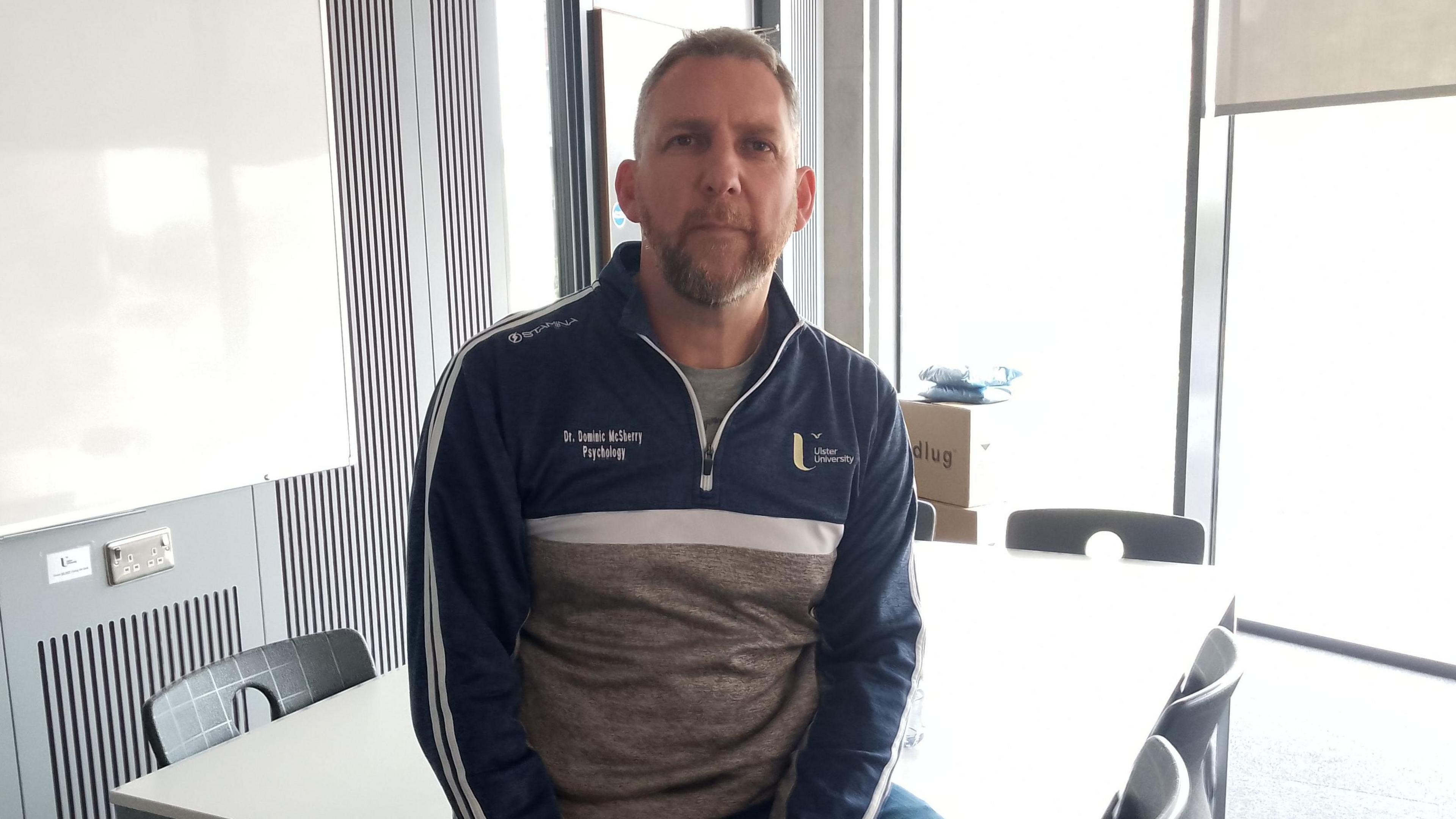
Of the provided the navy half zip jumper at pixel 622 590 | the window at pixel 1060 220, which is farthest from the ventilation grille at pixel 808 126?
the navy half zip jumper at pixel 622 590

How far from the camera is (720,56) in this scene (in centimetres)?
137

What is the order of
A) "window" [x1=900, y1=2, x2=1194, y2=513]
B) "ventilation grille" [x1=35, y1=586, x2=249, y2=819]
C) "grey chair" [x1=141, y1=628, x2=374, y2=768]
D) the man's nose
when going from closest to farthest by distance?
the man's nose → "grey chair" [x1=141, y1=628, x2=374, y2=768] → "ventilation grille" [x1=35, y1=586, x2=249, y2=819] → "window" [x1=900, y1=2, x2=1194, y2=513]

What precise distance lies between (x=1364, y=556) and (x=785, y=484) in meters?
3.55

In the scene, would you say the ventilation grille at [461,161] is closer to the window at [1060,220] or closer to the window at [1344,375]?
the window at [1060,220]

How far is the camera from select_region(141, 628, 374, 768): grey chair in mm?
1721

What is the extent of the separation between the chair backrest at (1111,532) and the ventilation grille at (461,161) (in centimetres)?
171

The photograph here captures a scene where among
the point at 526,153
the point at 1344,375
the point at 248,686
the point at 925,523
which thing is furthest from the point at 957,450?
the point at 248,686

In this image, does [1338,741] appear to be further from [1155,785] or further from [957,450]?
[1155,785]

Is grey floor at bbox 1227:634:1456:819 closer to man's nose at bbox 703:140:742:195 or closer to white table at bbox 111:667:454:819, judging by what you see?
white table at bbox 111:667:454:819

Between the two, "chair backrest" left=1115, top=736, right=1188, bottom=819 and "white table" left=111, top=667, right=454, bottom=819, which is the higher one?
"chair backrest" left=1115, top=736, right=1188, bottom=819

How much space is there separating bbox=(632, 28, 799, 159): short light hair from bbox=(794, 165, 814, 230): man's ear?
0.05m

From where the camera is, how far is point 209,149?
2420mm

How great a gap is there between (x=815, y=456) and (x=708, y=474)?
164 millimetres

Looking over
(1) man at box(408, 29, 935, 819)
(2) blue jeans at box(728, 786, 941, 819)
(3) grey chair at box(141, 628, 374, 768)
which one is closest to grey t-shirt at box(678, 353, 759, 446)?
(1) man at box(408, 29, 935, 819)
